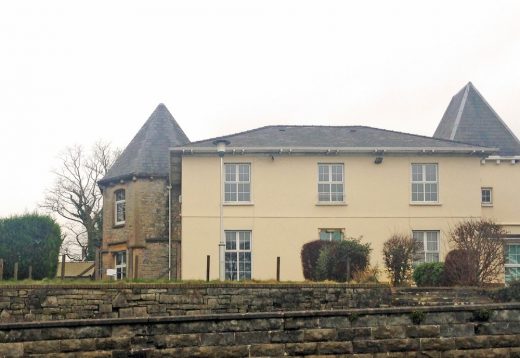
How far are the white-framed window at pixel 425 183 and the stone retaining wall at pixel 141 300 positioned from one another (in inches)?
415

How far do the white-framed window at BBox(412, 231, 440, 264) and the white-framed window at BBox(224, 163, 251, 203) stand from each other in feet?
21.5

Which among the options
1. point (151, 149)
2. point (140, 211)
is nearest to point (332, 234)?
point (140, 211)

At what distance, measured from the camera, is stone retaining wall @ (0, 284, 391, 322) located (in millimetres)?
17797

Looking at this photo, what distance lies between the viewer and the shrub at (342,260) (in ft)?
74.0

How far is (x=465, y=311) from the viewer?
449 inches

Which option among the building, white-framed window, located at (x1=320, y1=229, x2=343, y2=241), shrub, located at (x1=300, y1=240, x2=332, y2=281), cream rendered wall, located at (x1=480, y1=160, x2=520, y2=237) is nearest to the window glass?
cream rendered wall, located at (x1=480, y1=160, x2=520, y2=237)

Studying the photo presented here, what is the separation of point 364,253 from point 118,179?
40.5 ft

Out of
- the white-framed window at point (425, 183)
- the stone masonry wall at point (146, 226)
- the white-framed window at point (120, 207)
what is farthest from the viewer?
the white-framed window at point (120, 207)

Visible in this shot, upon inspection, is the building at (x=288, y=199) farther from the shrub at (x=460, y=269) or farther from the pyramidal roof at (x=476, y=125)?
the shrub at (x=460, y=269)

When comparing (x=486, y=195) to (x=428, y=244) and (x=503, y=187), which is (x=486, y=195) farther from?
(x=428, y=244)

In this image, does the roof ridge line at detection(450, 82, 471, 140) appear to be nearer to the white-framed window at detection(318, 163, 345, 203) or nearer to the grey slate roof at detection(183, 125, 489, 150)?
the grey slate roof at detection(183, 125, 489, 150)

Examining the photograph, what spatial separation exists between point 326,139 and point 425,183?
4191mm

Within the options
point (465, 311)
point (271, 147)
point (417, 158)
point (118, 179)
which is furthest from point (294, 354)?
point (118, 179)

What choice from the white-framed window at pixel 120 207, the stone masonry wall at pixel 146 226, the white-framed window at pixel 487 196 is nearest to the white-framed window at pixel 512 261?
the white-framed window at pixel 487 196
